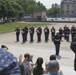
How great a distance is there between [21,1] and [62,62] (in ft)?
518

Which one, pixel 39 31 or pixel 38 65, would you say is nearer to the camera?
pixel 38 65

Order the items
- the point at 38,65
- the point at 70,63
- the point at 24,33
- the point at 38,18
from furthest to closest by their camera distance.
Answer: the point at 38,18 → the point at 24,33 → the point at 70,63 → the point at 38,65

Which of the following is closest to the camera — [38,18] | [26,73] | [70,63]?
[26,73]

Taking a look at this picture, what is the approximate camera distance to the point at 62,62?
1496 cm

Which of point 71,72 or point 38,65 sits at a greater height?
point 38,65

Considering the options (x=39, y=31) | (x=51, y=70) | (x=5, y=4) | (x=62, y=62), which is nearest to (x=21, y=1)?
(x=5, y=4)

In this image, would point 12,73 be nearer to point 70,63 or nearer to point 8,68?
point 8,68

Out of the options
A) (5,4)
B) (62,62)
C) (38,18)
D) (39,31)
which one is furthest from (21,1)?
(62,62)

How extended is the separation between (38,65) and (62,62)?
8.56 m

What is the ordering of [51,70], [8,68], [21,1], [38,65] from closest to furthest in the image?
[8,68], [51,70], [38,65], [21,1]

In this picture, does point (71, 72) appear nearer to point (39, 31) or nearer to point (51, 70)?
point (51, 70)

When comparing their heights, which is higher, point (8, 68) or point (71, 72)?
point (8, 68)

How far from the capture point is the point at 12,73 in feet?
7.02

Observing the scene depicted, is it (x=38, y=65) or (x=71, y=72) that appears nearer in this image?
(x=38, y=65)
